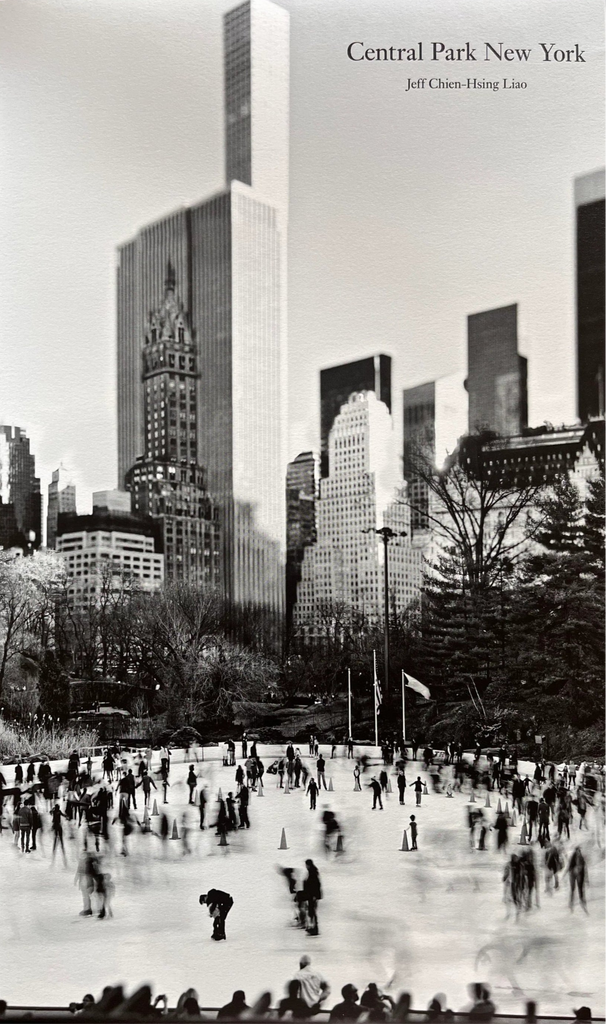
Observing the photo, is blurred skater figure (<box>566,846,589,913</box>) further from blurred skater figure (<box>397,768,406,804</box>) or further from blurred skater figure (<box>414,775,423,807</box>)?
blurred skater figure (<box>397,768,406,804</box>)

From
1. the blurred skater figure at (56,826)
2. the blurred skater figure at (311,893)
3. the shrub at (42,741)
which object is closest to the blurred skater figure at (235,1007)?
the blurred skater figure at (311,893)

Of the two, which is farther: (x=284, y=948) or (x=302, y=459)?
(x=302, y=459)

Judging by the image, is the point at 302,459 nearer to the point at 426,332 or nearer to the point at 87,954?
the point at 426,332

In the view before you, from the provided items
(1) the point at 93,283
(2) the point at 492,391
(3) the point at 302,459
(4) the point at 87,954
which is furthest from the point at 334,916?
(1) the point at 93,283

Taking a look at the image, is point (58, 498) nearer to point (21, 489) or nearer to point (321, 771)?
point (21, 489)

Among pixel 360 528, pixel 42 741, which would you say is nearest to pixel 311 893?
pixel 42 741

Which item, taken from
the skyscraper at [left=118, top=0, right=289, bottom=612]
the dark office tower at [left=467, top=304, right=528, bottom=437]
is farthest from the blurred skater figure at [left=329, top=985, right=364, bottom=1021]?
the dark office tower at [left=467, top=304, right=528, bottom=437]
